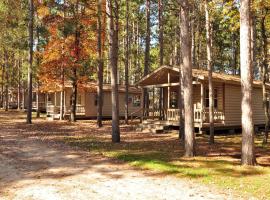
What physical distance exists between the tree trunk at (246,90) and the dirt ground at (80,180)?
305 cm

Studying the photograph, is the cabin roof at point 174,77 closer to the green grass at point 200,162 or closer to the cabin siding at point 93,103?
the green grass at point 200,162

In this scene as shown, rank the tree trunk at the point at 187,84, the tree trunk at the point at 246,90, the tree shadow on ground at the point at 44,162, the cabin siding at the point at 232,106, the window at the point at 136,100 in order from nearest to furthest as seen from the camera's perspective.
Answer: the tree shadow on ground at the point at 44,162, the tree trunk at the point at 246,90, the tree trunk at the point at 187,84, the cabin siding at the point at 232,106, the window at the point at 136,100

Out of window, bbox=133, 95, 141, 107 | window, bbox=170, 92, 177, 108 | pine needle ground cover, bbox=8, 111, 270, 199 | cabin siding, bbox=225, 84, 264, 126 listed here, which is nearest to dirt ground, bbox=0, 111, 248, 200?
pine needle ground cover, bbox=8, 111, 270, 199

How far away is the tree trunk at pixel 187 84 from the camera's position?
13.7m

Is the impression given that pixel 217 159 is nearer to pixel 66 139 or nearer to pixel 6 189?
pixel 6 189

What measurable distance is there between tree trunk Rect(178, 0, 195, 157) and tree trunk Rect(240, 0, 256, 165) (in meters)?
2.33

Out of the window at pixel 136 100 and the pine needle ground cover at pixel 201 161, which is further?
the window at pixel 136 100

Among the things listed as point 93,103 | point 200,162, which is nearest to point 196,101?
point 93,103

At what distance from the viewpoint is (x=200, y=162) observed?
41.7 ft

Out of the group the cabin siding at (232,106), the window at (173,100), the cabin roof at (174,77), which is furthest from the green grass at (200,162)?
the window at (173,100)

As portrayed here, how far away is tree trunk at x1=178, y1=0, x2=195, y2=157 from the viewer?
13664 mm

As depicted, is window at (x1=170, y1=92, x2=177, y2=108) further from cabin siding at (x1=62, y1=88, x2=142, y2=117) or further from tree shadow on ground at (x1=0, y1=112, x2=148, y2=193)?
tree shadow on ground at (x1=0, y1=112, x2=148, y2=193)

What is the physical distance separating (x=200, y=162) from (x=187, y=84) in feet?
10.3

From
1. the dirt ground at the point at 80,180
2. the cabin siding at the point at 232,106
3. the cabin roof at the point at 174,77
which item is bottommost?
the dirt ground at the point at 80,180
